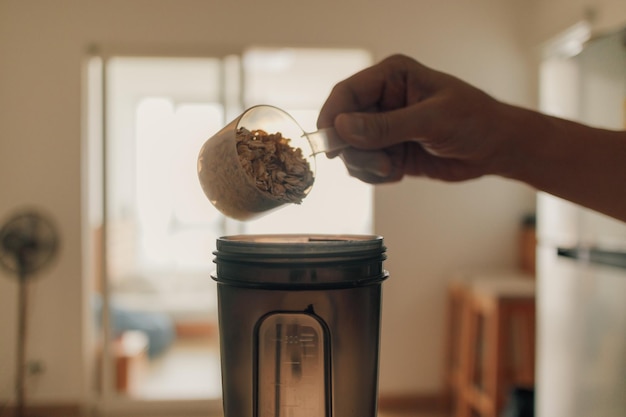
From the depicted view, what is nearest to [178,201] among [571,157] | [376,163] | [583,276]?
[583,276]

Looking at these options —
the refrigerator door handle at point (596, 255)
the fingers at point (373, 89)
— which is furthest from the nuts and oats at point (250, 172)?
the refrigerator door handle at point (596, 255)

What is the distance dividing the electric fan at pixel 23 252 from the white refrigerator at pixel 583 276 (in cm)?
235

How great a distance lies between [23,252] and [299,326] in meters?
2.70

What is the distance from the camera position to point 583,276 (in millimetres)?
1524

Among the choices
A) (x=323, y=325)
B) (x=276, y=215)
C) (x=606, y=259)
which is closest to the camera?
(x=323, y=325)

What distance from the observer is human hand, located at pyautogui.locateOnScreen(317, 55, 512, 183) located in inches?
29.6

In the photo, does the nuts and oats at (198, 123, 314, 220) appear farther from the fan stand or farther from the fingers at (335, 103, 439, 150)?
the fan stand

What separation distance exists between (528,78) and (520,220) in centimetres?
77

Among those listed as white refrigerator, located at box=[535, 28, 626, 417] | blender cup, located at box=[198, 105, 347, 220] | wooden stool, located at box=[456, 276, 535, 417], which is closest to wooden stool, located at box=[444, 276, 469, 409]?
wooden stool, located at box=[456, 276, 535, 417]

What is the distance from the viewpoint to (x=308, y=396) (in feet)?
1.90

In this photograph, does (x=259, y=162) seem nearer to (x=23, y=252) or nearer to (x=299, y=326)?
(x=299, y=326)

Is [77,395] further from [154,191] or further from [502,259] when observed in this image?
[502,259]

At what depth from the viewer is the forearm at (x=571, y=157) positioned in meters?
0.80

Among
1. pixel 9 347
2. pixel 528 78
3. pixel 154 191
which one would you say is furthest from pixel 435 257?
pixel 9 347
